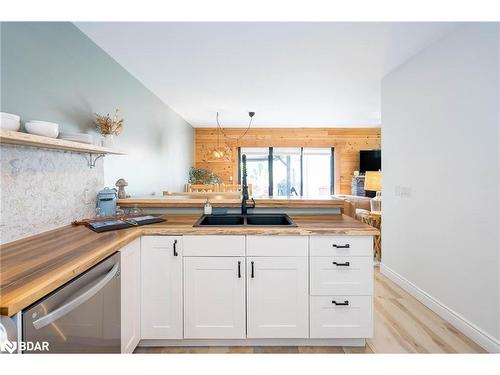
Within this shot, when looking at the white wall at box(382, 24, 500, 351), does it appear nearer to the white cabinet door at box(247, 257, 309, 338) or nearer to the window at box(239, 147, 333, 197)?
the white cabinet door at box(247, 257, 309, 338)

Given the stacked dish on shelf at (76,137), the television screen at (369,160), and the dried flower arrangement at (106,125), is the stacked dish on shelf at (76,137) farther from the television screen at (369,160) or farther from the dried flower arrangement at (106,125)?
the television screen at (369,160)

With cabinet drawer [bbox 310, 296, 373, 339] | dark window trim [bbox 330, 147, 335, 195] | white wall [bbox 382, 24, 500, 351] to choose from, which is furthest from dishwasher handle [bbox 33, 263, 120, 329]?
dark window trim [bbox 330, 147, 335, 195]

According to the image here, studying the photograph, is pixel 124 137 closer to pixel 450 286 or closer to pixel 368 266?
pixel 368 266

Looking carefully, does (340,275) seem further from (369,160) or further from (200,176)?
(369,160)

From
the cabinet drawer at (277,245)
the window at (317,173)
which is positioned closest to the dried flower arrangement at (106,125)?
the cabinet drawer at (277,245)

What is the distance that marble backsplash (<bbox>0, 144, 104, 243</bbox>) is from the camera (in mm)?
1363

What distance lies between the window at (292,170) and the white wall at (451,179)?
3801 mm

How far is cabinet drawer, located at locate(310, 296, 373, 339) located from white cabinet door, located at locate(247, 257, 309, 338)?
69mm

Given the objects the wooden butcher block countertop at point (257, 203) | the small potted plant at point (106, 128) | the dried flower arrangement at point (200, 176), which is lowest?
the wooden butcher block countertop at point (257, 203)

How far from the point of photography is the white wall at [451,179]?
5.74 feet

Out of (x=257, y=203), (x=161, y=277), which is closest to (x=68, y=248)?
(x=161, y=277)

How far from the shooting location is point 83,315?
111 centimetres

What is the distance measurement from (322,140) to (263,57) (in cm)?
432
